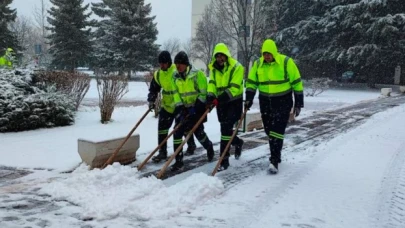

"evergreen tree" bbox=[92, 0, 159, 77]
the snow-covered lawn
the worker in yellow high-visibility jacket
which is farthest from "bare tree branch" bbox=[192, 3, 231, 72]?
the worker in yellow high-visibility jacket

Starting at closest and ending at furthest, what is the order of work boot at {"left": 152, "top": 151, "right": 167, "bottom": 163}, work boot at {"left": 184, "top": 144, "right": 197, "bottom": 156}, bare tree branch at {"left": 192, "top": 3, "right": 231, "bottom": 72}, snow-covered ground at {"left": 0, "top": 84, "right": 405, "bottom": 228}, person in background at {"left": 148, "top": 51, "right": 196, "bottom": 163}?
snow-covered ground at {"left": 0, "top": 84, "right": 405, "bottom": 228} < person in background at {"left": 148, "top": 51, "right": 196, "bottom": 163} < work boot at {"left": 152, "top": 151, "right": 167, "bottom": 163} < work boot at {"left": 184, "top": 144, "right": 197, "bottom": 156} < bare tree branch at {"left": 192, "top": 3, "right": 231, "bottom": 72}

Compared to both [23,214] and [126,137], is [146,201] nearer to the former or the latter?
[23,214]

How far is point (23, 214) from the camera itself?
398 cm

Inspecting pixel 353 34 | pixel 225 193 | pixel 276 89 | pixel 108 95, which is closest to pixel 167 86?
pixel 276 89

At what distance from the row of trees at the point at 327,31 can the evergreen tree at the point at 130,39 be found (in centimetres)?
641

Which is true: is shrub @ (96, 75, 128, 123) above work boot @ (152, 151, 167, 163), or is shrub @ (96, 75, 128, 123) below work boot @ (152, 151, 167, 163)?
above

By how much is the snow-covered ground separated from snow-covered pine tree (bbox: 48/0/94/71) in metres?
28.3

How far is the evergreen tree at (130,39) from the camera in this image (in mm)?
31859

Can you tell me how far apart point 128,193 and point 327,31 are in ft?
86.0

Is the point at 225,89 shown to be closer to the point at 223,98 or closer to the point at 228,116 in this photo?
the point at 223,98

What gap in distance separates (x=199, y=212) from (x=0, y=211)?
200 centimetres

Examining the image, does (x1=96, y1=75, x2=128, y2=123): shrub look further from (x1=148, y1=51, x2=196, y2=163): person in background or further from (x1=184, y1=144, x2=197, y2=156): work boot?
(x1=148, y1=51, x2=196, y2=163): person in background

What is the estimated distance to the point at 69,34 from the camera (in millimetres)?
33594

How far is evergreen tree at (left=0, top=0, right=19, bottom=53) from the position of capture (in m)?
28.9
